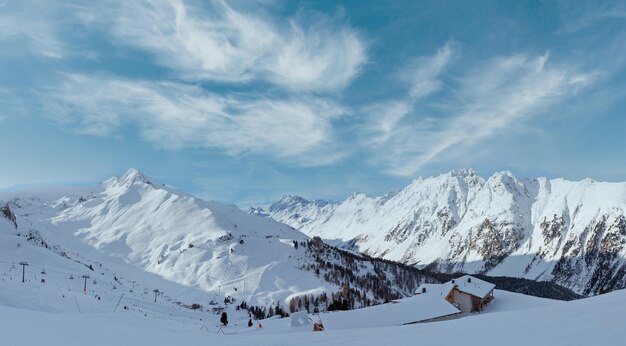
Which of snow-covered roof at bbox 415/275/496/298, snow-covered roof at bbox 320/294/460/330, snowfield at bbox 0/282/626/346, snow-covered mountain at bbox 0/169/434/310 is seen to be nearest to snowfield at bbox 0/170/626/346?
snowfield at bbox 0/282/626/346

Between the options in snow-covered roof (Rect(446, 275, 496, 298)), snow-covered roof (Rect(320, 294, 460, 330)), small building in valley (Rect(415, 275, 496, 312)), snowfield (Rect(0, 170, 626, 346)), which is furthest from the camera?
snow-covered roof (Rect(446, 275, 496, 298))

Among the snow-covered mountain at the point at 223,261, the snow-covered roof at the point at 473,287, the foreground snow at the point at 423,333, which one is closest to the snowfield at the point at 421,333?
the foreground snow at the point at 423,333

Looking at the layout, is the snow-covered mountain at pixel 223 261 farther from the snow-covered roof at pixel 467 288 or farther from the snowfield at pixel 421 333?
the snowfield at pixel 421 333

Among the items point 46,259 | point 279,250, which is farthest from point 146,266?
point 46,259

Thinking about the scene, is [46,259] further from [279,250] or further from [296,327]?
[279,250]

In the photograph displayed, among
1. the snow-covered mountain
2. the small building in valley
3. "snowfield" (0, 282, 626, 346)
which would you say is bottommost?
"snowfield" (0, 282, 626, 346)

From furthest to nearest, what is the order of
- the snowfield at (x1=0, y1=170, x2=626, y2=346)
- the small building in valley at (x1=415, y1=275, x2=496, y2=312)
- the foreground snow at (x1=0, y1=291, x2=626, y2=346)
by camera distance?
1. the small building in valley at (x1=415, y1=275, x2=496, y2=312)
2. the snowfield at (x1=0, y1=170, x2=626, y2=346)
3. the foreground snow at (x1=0, y1=291, x2=626, y2=346)

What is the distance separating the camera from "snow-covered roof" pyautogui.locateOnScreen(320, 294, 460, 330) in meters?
47.0

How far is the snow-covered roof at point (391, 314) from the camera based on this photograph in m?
47.0

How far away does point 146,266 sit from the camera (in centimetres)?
16962

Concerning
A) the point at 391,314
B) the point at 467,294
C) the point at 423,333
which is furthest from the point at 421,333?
the point at 467,294

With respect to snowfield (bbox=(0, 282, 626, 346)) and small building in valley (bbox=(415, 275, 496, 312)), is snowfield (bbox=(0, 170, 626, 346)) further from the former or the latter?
small building in valley (bbox=(415, 275, 496, 312))

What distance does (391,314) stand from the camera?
52.2m

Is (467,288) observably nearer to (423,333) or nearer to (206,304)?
(423,333)
